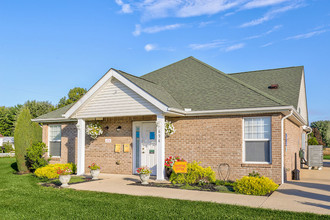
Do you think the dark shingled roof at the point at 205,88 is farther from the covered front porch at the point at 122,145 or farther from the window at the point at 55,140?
the window at the point at 55,140

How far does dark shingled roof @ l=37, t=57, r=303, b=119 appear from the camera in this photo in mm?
13203

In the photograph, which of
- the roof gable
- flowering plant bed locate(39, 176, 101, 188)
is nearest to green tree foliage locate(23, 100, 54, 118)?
flowering plant bed locate(39, 176, 101, 188)

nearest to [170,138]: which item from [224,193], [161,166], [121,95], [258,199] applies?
[161,166]

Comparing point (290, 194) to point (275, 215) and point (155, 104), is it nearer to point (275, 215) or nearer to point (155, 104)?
point (275, 215)

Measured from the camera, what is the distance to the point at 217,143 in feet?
43.3

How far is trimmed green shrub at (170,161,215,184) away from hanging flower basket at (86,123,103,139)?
503 centimetres

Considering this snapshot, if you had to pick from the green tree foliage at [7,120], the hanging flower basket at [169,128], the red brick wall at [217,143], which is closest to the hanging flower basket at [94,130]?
the red brick wall at [217,143]

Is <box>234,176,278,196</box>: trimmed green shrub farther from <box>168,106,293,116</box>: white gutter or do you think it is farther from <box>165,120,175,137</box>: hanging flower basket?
<box>165,120,175,137</box>: hanging flower basket

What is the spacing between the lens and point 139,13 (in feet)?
49.2

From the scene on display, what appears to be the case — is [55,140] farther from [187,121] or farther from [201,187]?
[201,187]

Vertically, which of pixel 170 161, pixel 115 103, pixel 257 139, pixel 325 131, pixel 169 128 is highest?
Answer: pixel 115 103

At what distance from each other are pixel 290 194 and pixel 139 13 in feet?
33.9

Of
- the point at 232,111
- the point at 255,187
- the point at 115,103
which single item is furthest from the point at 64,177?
the point at 232,111

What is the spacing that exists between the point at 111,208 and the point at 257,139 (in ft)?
22.6
